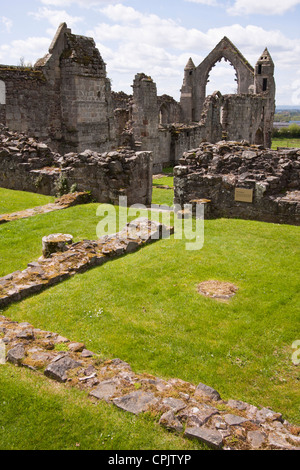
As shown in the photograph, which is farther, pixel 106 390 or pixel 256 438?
pixel 106 390

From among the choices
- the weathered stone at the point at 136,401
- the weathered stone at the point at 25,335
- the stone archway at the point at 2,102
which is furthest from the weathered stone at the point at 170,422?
the stone archway at the point at 2,102

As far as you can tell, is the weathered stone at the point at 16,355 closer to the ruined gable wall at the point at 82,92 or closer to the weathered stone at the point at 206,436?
the weathered stone at the point at 206,436

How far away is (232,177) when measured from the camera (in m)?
11.4

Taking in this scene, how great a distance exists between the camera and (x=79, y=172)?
45.2 ft

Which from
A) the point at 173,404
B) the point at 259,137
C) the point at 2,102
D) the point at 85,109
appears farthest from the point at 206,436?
the point at 259,137

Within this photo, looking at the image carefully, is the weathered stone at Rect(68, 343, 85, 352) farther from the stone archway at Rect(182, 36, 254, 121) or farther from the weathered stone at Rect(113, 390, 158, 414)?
the stone archway at Rect(182, 36, 254, 121)

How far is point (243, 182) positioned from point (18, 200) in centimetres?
767

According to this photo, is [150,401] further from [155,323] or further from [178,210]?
[178,210]

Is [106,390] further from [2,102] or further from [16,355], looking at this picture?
[2,102]

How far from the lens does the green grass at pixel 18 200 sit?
12.9 meters

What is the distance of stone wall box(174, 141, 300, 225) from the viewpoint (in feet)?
35.2

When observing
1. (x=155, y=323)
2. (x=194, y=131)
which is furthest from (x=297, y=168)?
(x=194, y=131)
